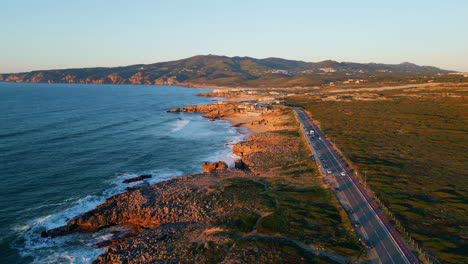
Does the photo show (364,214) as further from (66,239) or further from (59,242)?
(59,242)

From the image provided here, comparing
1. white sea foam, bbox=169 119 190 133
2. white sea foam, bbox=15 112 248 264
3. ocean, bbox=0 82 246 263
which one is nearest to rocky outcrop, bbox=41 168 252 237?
white sea foam, bbox=15 112 248 264

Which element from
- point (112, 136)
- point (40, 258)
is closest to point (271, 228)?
point (40, 258)

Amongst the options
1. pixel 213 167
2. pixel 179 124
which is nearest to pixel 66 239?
pixel 213 167

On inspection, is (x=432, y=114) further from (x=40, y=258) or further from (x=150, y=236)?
(x=40, y=258)

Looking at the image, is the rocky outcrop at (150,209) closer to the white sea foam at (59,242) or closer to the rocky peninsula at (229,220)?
the rocky peninsula at (229,220)

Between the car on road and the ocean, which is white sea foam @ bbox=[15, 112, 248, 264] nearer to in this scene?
the ocean

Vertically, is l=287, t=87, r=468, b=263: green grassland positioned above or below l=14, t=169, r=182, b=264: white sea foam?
above
